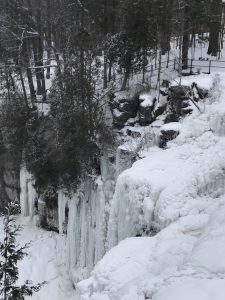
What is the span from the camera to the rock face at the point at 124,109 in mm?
19016

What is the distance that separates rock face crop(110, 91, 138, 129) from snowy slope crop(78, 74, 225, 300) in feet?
10.4

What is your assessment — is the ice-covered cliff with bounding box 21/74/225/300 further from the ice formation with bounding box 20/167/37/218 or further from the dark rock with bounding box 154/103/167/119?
the dark rock with bounding box 154/103/167/119

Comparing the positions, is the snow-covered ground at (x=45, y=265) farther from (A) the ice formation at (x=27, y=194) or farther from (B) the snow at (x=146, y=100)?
(B) the snow at (x=146, y=100)

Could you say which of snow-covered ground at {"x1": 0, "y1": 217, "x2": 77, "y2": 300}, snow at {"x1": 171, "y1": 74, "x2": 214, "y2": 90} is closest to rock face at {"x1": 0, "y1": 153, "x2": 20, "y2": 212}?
snow-covered ground at {"x1": 0, "y1": 217, "x2": 77, "y2": 300}

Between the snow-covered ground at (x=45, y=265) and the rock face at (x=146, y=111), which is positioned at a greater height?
the rock face at (x=146, y=111)

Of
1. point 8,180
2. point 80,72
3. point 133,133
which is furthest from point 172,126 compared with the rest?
point 8,180

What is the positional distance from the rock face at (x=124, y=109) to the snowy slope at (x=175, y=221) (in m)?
3.17

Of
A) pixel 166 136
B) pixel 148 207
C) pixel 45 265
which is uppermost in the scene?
pixel 166 136

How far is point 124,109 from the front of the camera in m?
19.0

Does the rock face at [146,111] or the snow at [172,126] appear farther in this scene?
the rock face at [146,111]

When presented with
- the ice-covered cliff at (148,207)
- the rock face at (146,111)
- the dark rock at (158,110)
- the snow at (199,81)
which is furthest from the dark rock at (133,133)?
the snow at (199,81)

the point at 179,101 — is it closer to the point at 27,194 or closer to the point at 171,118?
the point at 171,118

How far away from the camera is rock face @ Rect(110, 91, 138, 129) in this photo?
19.0 meters

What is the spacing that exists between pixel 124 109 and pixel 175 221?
8666 mm
